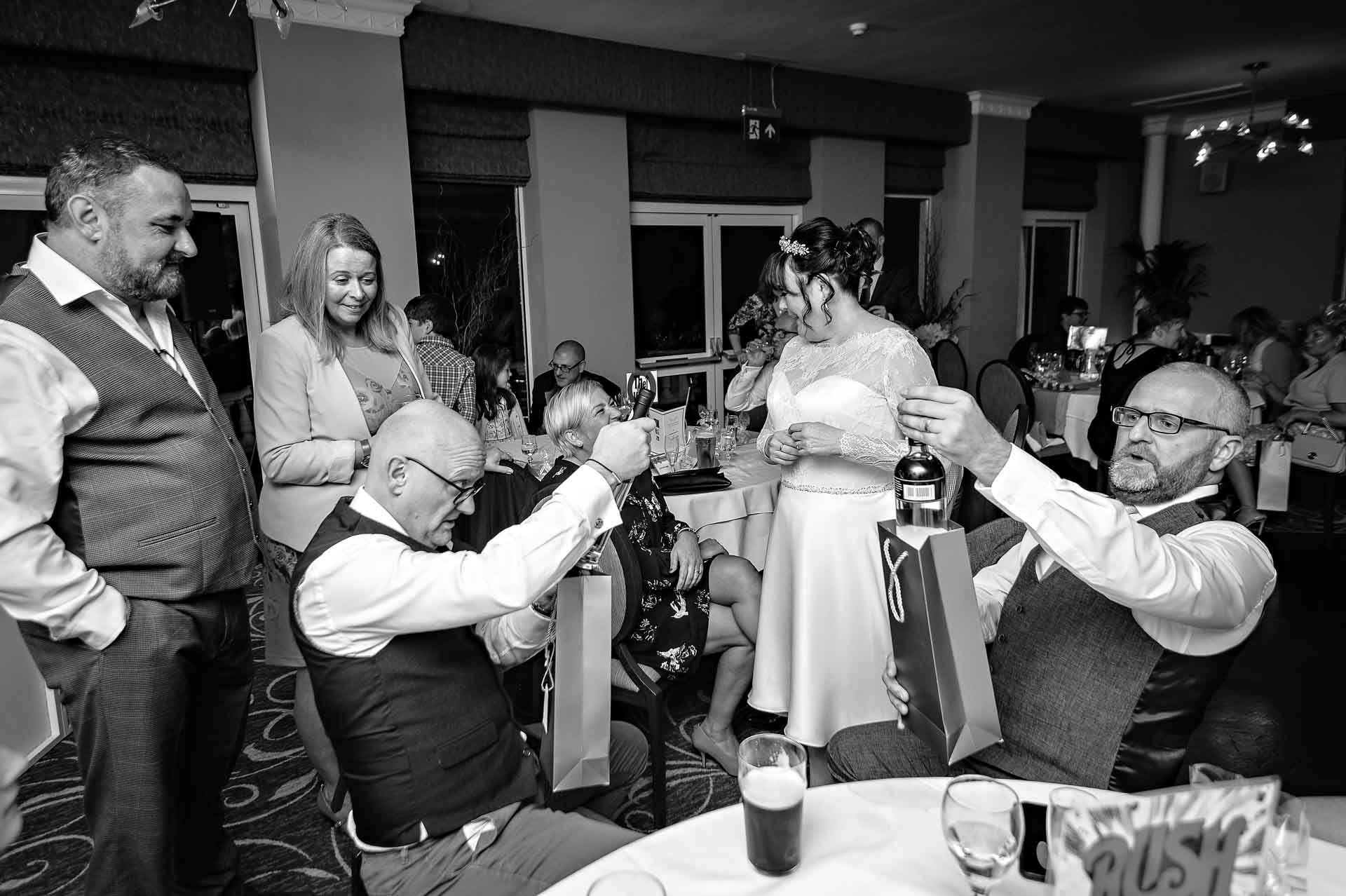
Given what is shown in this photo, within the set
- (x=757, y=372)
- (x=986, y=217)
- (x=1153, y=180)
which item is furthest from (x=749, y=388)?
(x=1153, y=180)

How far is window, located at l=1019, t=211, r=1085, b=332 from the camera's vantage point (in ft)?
30.5

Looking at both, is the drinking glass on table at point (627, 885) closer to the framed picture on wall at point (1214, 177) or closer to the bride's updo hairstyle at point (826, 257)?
the bride's updo hairstyle at point (826, 257)

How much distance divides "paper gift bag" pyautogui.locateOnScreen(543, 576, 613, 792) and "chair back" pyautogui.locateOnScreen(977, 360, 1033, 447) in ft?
12.6

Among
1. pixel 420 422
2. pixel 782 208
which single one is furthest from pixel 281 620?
pixel 782 208

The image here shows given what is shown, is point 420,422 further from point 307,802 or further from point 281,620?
point 307,802

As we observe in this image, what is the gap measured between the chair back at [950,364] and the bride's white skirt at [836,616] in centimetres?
418

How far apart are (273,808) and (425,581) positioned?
1730 mm

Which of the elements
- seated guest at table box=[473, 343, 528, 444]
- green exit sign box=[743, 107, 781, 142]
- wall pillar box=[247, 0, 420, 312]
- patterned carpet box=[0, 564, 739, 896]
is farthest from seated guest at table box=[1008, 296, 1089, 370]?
patterned carpet box=[0, 564, 739, 896]

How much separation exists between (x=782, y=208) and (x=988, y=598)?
578 centimetres

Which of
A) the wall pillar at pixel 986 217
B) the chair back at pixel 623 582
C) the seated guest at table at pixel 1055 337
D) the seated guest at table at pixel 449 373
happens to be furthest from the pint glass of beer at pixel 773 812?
the wall pillar at pixel 986 217

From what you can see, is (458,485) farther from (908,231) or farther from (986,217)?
(986,217)

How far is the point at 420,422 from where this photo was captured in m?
1.43

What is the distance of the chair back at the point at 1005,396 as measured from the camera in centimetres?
498

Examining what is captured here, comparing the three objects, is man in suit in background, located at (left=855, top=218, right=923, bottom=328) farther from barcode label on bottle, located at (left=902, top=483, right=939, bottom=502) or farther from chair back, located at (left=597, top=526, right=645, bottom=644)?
barcode label on bottle, located at (left=902, top=483, right=939, bottom=502)
